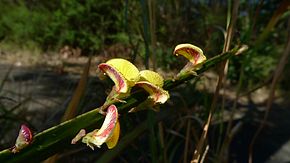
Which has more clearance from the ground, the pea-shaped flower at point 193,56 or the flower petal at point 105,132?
the pea-shaped flower at point 193,56

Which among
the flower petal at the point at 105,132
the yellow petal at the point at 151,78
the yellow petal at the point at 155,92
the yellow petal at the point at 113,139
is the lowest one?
the yellow petal at the point at 113,139

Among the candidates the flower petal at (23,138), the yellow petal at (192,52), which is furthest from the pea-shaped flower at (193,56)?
the flower petal at (23,138)

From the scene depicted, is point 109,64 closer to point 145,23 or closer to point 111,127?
point 111,127

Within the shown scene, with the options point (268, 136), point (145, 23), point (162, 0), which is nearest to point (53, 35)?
point (268, 136)

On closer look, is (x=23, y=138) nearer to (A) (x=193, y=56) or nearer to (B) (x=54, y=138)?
(B) (x=54, y=138)

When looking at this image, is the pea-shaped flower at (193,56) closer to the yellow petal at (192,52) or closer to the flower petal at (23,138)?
the yellow petal at (192,52)

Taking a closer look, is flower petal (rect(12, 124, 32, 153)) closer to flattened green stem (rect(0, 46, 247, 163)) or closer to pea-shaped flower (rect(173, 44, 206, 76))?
flattened green stem (rect(0, 46, 247, 163))

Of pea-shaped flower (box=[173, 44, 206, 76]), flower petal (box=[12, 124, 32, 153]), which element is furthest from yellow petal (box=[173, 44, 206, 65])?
flower petal (box=[12, 124, 32, 153])

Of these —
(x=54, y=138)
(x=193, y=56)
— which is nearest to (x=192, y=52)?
(x=193, y=56)
